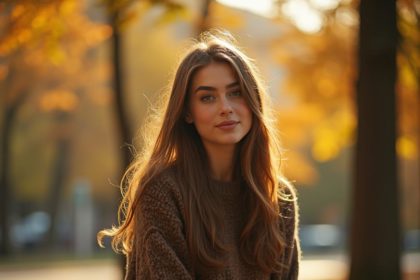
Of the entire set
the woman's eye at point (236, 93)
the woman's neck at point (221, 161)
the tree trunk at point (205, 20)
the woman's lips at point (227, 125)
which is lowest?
the woman's neck at point (221, 161)

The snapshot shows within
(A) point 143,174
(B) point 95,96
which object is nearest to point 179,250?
(A) point 143,174

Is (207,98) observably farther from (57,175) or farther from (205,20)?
(57,175)

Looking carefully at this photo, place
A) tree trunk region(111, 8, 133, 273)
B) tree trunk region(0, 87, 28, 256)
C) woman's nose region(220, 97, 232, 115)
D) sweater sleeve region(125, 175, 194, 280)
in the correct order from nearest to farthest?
sweater sleeve region(125, 175, 194, 280), woman's nose region(220, 97, 232, 115), tree trunk region(111, 8, 133, 273), tree trunk region(0, 87, 28, 256)

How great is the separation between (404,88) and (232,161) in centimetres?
1641

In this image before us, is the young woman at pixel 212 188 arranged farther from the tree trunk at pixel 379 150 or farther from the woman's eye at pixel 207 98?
the tree trunk at pixel 379 150

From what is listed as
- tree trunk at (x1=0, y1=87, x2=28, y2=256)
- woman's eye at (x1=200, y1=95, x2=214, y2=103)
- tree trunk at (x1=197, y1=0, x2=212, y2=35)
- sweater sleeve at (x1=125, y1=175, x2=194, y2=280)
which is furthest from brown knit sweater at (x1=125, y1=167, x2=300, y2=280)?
tree trunk at (x1=0, y1=87, x2=28, y2=256)

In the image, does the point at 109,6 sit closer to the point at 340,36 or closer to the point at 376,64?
the point at 376,64

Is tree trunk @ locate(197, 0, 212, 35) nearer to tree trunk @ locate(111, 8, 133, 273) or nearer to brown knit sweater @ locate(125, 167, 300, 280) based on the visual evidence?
tree trunk @ locate(111, 8, 133, 273)

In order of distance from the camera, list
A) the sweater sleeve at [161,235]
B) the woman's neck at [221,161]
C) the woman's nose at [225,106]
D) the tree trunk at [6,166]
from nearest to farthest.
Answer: the sweater sleeve at [161,235]
the woman's nose at [225,106]
the woman's neck at [221,161]
the tree trunk at [6,166]

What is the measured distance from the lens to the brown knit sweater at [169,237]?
367 cm

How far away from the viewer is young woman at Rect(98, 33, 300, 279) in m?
3.75

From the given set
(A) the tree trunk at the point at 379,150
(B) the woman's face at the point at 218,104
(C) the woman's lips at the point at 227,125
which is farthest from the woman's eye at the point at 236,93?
(A) the tree trunk at the point at 379,150

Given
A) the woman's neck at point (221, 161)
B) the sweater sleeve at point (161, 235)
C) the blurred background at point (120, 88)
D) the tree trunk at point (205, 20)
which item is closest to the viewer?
the sweater sleeve at point (161, 235)

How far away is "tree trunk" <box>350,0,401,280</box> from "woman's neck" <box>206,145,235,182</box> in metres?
6.89
